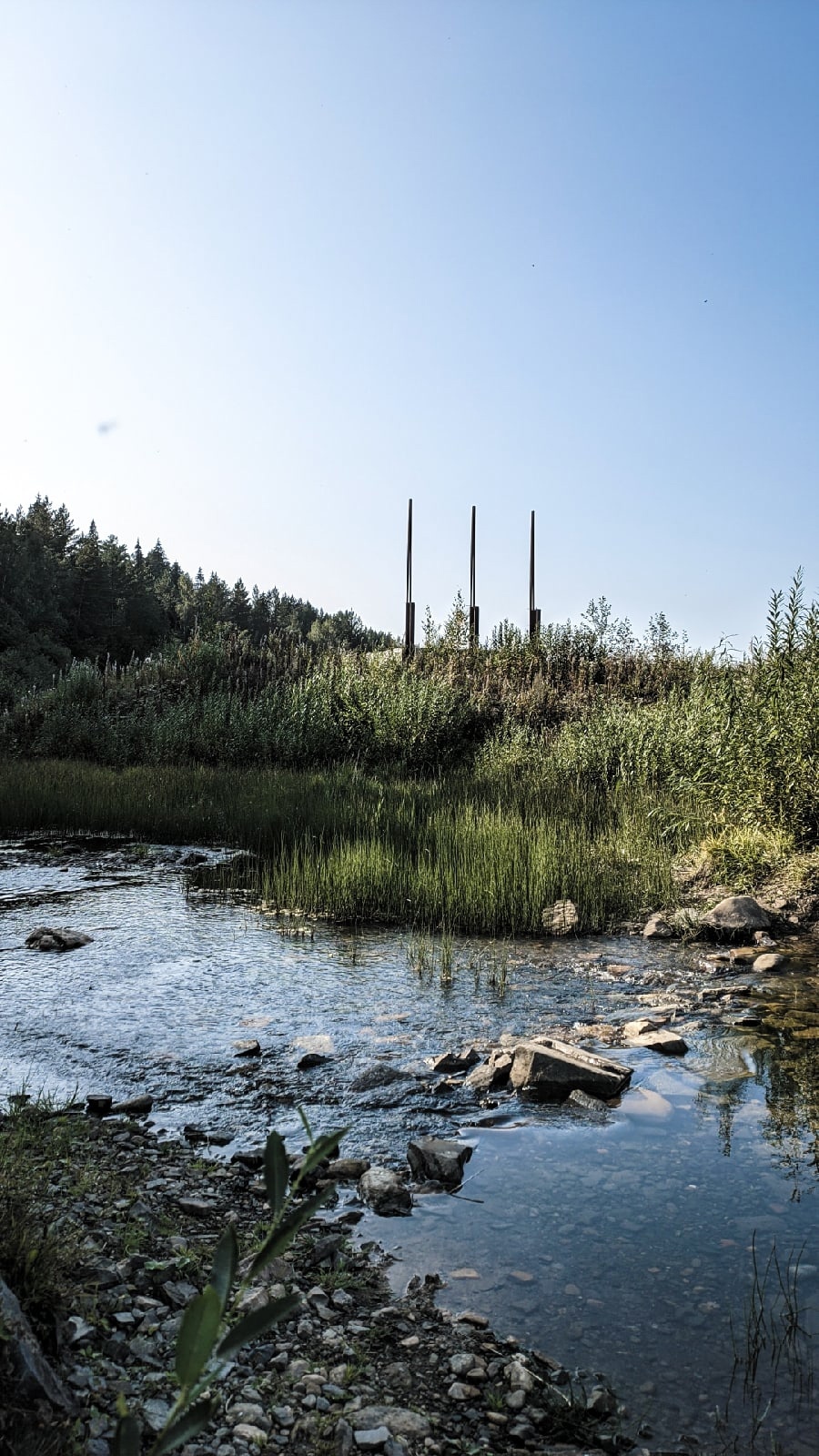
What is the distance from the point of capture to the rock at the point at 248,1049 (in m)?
4.83

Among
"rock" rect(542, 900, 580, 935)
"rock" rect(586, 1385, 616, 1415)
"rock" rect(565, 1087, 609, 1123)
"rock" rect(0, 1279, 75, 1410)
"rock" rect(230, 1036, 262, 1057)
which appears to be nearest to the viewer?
"rock" rect(0, 1279, 75, 1410)

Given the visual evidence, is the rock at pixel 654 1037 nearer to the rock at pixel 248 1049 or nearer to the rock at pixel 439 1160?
the rock at pixel 439 1160

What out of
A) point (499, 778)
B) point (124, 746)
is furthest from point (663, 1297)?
point (124, 746)

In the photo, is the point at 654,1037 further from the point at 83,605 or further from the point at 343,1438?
the point at 83,605

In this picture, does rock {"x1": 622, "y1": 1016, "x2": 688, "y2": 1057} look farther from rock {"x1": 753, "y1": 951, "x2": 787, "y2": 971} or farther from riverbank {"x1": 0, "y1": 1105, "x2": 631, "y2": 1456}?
riverbank {"x1": 0, "y1": 1105, "x2": 631, "y2": 1456}

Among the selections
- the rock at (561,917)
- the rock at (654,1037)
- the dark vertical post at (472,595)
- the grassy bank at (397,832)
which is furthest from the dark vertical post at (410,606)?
the rock at (654,1037)

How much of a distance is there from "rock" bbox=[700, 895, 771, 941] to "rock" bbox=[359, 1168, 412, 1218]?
4.92 metres

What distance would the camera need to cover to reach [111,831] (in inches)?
511

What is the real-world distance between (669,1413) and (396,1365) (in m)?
0.69

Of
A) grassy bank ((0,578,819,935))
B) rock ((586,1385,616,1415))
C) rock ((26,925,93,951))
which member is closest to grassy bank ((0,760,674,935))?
grassy bank ((0,578,819,935))

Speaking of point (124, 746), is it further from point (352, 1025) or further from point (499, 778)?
point (352, 1025)

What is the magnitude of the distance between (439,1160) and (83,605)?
84.1 m

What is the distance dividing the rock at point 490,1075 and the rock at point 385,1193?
1.04 m

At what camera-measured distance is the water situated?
8.95ft
